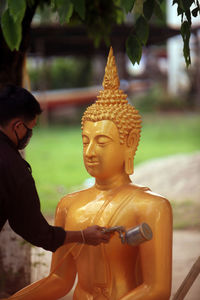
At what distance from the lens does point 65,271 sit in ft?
9.70

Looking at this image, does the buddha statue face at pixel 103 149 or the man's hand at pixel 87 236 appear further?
the buddha statue face at pixel 103 149

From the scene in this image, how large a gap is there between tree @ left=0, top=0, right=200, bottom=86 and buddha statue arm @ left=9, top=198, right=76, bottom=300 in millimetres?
1083

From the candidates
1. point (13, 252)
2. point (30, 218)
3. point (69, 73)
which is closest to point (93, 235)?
point (30, 218)

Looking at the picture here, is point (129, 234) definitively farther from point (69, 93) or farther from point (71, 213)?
point (69, 93)

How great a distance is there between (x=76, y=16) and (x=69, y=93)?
55.8ft

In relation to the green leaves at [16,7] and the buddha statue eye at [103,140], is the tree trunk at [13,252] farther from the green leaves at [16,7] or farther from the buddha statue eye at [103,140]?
the green leaves at [16,7]

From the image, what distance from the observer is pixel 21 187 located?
255cm

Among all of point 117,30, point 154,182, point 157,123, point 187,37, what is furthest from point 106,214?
point 157,123

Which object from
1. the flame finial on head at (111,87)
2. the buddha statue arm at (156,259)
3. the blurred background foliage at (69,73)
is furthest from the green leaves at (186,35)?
the blurred background foliage at (69,73)

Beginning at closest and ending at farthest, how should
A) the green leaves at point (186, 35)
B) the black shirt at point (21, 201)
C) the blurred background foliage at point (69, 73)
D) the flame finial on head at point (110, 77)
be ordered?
the black shirt at point (21, 201) < the green leaves at point (186, 35) < the flame finial on head at point (110, 77) < the blurred background foliage at point (69, 73)

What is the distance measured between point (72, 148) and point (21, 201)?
40.2ft

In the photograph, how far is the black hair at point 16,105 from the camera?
→ 264 centimetres

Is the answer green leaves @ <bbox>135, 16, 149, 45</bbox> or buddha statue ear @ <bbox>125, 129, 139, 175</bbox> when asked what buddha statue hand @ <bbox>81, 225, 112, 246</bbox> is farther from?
green leaves @ <bbox>135, 16, 149, 45</bbox>

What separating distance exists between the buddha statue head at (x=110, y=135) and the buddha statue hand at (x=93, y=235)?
1.07 ft
